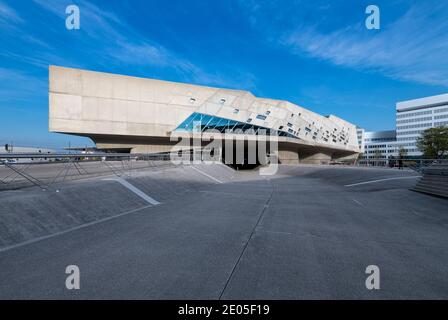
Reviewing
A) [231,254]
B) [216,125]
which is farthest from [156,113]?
[231,254]

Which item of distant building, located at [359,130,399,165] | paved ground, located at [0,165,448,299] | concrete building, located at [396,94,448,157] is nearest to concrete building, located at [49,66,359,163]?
paved ground, located at [0,165,448,299]

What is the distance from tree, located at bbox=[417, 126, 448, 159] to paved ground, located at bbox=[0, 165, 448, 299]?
225 ft

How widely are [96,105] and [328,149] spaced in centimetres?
5625

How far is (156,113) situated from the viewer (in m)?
45.2

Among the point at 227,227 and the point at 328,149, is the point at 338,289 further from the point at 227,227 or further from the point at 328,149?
the point at 328,149

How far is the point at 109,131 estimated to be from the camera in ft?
137

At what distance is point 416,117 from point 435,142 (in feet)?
271

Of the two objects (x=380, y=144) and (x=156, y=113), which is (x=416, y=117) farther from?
(x=156, y=113)

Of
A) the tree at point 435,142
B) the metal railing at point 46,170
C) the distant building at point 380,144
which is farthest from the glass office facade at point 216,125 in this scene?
the distant building at point 380,144

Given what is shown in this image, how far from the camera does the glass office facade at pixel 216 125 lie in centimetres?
4771

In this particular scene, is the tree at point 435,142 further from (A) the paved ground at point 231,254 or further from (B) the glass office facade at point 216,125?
(A) the paved ground at point 231,254

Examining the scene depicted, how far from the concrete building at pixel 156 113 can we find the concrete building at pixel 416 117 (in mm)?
98047

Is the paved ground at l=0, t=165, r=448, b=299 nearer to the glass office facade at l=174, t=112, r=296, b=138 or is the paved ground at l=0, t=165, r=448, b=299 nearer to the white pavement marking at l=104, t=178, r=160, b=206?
the white pavement marking at l=104, t=178, r=160, b=206

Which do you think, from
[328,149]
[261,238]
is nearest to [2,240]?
[261,238]
